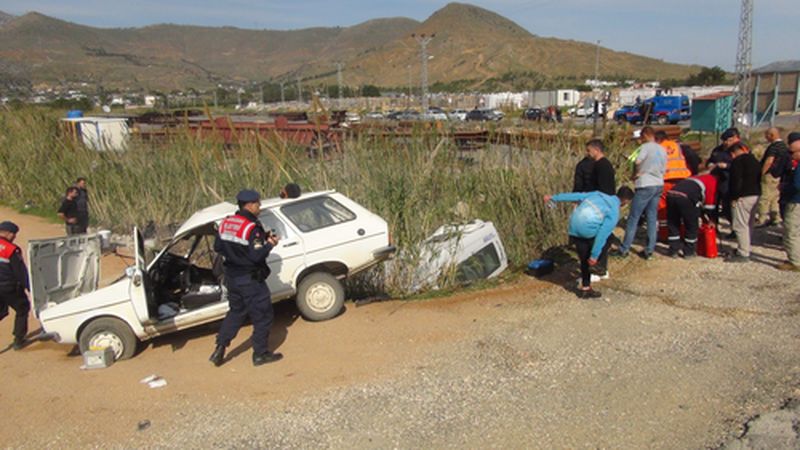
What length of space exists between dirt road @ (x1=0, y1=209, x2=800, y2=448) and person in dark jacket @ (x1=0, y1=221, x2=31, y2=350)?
0.29 m

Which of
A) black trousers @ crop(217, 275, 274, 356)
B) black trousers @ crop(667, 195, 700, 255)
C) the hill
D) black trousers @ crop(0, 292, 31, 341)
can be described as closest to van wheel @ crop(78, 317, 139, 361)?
black trousers @ crop(217, 275, 274, 356)

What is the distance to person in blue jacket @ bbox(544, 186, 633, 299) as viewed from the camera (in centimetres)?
682

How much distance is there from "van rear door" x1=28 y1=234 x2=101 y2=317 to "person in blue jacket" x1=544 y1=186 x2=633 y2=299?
18.1ft

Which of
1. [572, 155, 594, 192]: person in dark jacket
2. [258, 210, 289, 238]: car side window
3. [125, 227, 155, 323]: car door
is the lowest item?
[125, 227, 155, 323]: car door

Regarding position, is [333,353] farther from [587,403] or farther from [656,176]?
[656,176]

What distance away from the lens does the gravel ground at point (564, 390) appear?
442cm

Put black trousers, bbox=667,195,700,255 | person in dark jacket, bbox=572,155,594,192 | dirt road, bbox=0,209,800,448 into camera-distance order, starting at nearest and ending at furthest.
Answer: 1. dirt road, bbox=0,209,800,448
2. person in dark jacket, bbox=572,155,594,192
3. black trousers, bbox=667,195,700,255

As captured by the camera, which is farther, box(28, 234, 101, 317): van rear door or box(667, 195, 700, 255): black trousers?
box(667, 195, 700, 255): black trousers

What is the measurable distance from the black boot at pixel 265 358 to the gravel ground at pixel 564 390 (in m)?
0.73

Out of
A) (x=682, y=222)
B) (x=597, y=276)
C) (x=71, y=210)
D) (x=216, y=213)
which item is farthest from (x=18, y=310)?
(x=682, y=222)

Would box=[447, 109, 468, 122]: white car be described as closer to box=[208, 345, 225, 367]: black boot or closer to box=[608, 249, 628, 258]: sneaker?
box=[608, 249, 628, 258]: sneaker

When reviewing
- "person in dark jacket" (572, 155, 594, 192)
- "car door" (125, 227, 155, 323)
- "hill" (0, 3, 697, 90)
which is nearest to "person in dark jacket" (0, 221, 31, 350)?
"car door" (125, 227, 155, 323)

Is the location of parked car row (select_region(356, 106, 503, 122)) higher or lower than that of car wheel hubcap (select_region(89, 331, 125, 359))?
higher

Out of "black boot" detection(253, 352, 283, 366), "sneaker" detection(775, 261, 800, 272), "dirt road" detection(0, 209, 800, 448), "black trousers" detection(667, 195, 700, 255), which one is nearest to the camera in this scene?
"dirt road" detection(0, 209, 800, 448)
